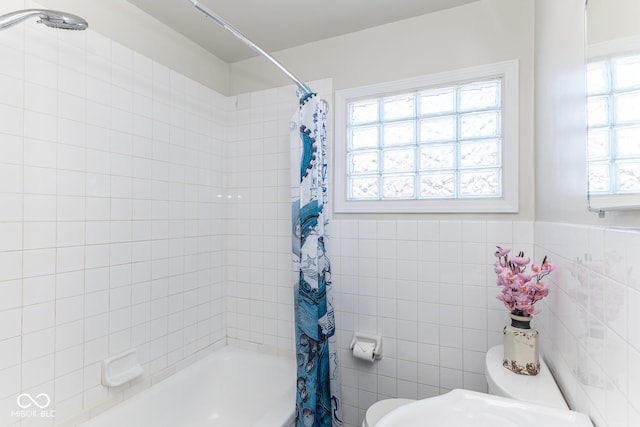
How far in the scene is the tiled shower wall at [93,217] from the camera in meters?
1.24

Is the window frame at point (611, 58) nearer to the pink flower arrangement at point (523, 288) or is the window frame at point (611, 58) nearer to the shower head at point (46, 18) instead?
the pink flower arrangement at point (523, 288)

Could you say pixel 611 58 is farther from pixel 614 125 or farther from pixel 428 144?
pixel 428 144

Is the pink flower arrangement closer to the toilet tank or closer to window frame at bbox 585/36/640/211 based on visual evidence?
the toilet tank

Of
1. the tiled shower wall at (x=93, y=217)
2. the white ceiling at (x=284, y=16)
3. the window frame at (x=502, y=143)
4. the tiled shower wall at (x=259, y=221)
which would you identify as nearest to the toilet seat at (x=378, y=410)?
the tiled shower wall at (x=259, y=221)

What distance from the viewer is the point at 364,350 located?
5.80 ft

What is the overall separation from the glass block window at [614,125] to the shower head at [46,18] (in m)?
1.49

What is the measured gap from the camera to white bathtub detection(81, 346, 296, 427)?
1673 millimetres

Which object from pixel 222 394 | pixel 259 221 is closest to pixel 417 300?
pixel 259 221

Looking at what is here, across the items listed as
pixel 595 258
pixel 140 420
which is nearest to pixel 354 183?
pixel 595 258

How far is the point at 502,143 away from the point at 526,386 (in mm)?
1154

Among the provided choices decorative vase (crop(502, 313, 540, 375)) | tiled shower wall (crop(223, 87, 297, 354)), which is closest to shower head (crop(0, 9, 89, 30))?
tiled shower wall (crop(223, 87, 297, 354))

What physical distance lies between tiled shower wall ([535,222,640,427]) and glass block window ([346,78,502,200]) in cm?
65

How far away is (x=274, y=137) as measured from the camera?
221cm

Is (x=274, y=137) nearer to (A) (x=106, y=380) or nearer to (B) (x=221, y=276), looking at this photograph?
(B) (x=221, y=276)
